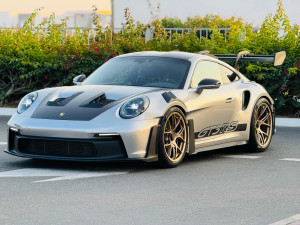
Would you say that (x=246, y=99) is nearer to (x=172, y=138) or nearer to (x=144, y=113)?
(x=172, y=138)

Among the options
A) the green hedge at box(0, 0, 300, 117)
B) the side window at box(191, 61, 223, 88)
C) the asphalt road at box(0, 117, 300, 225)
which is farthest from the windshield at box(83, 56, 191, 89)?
the green hedge at box(0, 0, 300, 117)

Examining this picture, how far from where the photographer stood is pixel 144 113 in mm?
8883

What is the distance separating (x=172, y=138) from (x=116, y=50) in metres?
8.20

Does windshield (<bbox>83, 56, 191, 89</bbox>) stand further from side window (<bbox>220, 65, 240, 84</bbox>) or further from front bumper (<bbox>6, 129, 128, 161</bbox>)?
front bumper (<bbox>6, 129, 128, 161</bbox>)

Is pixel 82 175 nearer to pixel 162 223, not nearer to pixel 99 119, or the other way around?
pixel 99 119

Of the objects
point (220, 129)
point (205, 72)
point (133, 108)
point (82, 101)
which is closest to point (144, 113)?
point (133, 108)

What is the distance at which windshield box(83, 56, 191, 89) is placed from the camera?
9875 mm

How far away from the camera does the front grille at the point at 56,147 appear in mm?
8805

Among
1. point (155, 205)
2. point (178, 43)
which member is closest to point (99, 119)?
point (155, 205)

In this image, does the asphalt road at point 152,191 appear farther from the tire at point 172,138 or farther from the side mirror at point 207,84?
the side mirror at point 207,84

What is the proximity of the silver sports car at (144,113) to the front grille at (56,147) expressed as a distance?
11mm

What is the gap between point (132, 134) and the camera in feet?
Answer: 28.7

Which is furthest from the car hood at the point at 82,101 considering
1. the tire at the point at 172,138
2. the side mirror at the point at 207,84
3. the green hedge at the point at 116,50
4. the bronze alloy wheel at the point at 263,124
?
the green hedge at the point at 116,50

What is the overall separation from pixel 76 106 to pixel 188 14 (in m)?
20.1
